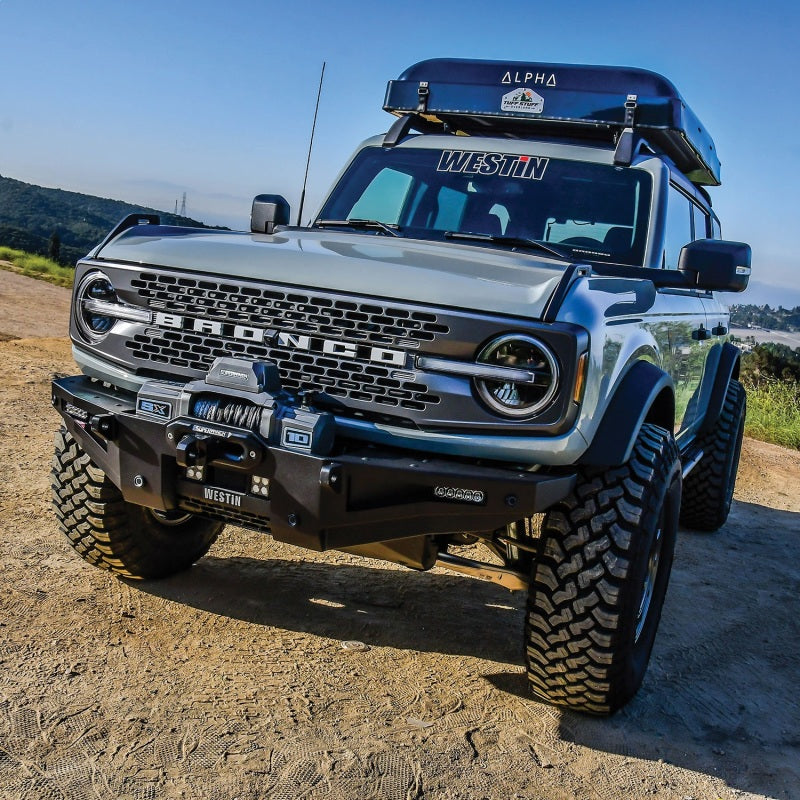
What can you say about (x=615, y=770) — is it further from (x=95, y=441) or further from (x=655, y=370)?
(x=95, y=441)

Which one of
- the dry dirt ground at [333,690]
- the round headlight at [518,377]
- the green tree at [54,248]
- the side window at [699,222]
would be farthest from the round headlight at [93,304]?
the green tree at [54,248]

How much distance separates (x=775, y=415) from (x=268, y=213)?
32.2ft

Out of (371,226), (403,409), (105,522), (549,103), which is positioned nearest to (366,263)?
(403,409)

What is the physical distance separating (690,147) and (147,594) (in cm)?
369

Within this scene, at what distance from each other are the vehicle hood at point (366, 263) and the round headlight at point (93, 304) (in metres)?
0.11

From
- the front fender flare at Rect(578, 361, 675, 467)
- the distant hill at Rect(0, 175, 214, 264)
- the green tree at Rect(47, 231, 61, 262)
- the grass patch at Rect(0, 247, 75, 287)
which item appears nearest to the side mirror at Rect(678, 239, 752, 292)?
the front fender flare at Rect(578, 361, 675, 467)

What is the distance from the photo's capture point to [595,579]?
3.22 m

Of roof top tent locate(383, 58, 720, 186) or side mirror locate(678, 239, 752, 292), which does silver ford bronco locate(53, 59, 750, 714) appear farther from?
roof top tent locate(383, 58, 720, 186)

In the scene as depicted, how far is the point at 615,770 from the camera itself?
319 centimetres

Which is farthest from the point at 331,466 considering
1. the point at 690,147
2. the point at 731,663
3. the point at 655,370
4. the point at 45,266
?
the point at 45,266

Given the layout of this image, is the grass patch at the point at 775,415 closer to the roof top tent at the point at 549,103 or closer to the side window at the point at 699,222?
the side window at the point at 699,222

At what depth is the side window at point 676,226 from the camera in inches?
183

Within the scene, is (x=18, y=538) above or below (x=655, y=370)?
below

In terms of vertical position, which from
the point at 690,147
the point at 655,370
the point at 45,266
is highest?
the point at 690,147
